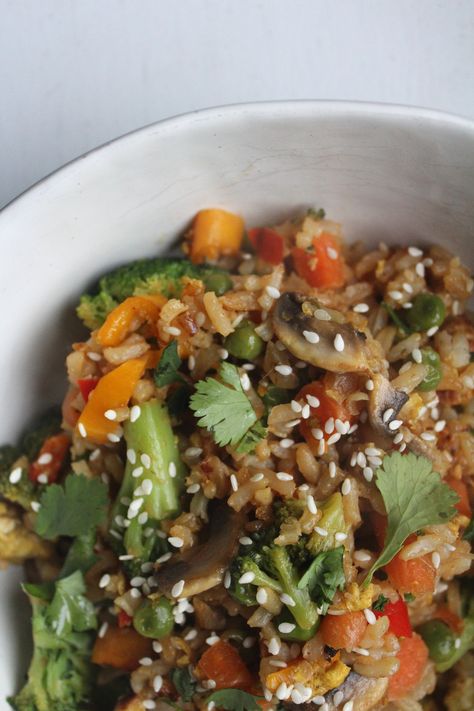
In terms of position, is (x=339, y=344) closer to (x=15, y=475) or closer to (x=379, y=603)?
(x=379, y=603)

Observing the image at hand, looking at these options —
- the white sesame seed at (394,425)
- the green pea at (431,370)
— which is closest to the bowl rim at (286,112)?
the green pea at (431,370)

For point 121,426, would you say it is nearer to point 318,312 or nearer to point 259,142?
point 318,312

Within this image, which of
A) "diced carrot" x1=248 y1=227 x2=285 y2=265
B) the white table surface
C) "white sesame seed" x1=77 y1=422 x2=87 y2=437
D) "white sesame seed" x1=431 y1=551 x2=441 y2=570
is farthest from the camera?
the white table surface

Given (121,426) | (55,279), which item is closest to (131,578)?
(121,426)

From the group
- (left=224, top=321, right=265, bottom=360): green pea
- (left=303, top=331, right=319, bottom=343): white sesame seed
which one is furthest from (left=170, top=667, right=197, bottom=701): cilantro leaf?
(left=303, top=331, right=319, bottom=343): white sesame seed

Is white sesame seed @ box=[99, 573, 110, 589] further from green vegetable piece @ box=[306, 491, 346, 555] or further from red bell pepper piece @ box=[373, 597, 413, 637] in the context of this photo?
red bell pepper piece @ box=[373, 597, 413, 637]

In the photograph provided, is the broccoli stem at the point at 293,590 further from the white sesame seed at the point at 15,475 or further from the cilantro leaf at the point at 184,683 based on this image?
the white sesame seed at the point at 15,475
